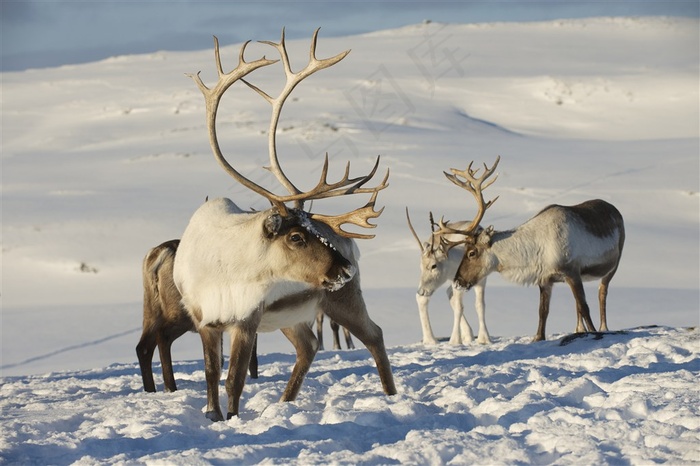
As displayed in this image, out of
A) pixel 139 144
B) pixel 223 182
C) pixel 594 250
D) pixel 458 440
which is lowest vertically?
pixel 458 440

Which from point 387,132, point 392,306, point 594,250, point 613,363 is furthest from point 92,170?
point 613,363

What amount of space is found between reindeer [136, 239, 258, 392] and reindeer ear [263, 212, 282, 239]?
1.74 meters

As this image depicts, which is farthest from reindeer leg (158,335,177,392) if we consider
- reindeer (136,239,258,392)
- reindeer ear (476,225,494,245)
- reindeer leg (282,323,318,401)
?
reindeer ear (476,225,494,245)

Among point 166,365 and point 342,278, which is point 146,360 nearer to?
point 166,365

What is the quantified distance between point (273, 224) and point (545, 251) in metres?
5.36

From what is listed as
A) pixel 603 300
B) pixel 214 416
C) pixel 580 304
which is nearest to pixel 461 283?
pixel 580 304

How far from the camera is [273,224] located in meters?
6.86

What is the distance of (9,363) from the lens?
13516 millimetres

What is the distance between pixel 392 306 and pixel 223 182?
34.9ft

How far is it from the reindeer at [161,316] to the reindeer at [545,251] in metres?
4.02

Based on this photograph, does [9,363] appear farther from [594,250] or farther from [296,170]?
[296,170]

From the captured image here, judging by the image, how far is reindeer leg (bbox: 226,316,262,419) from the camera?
6895 millimetres

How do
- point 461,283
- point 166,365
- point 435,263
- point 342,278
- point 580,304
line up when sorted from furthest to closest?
point 435,263
point 461,283
point 580,304
point 166,365
point 342,278

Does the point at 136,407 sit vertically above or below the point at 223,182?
below
